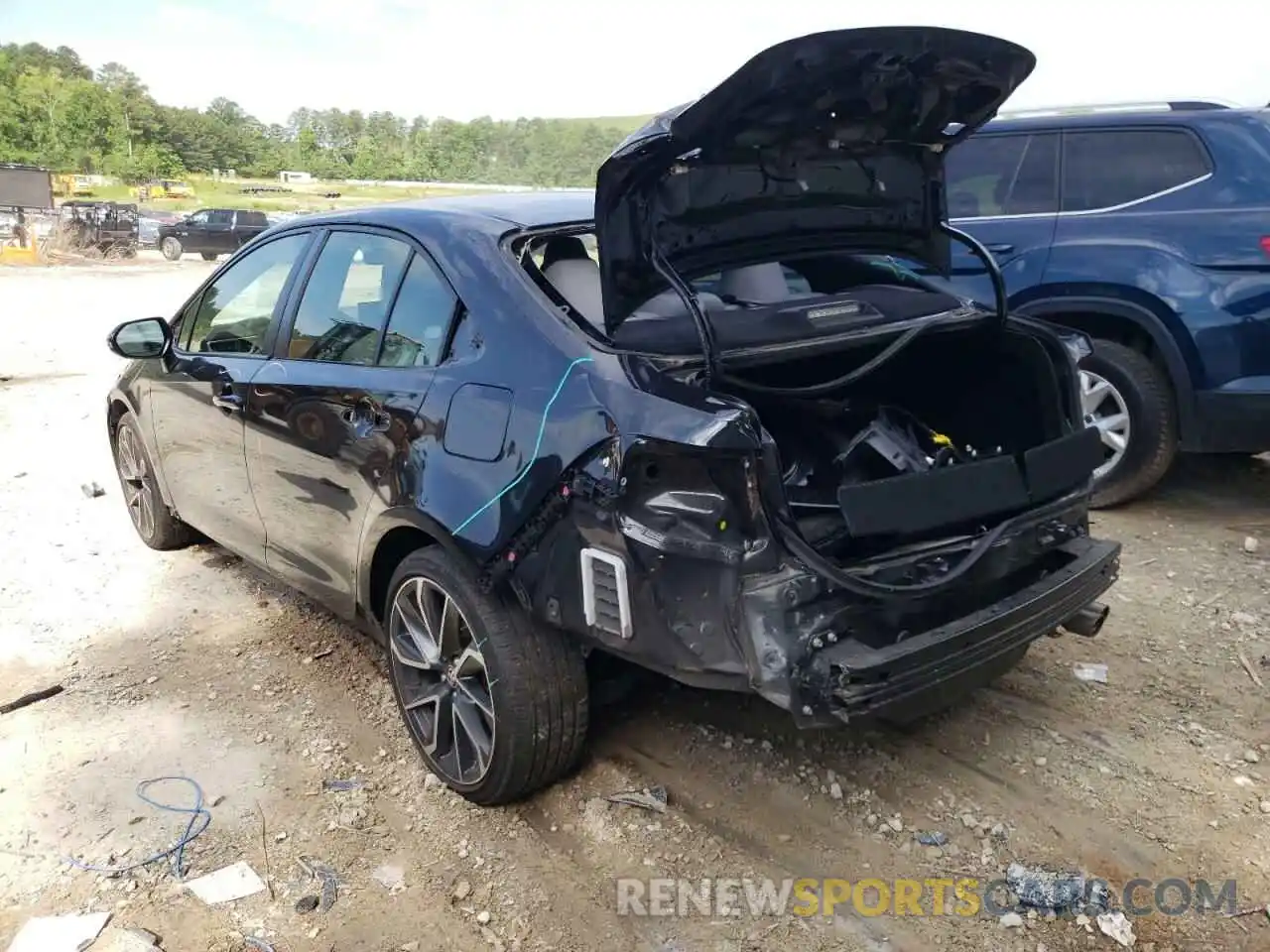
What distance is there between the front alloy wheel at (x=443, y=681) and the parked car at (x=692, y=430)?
12mm

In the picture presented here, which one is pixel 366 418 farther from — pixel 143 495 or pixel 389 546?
pixel 143 495

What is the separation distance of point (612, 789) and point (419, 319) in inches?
60.8

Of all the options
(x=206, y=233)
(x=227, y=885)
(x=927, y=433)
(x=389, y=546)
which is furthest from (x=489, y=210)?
(x=206, y=233)

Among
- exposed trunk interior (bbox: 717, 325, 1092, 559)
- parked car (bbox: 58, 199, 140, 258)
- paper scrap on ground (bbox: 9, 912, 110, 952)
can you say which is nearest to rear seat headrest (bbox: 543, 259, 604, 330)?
exposed trunk interior (bbox: 717, 325, 1092, 559)

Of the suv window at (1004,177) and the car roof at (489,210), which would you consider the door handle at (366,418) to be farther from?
the suv window at (1004,177)

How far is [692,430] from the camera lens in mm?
2176

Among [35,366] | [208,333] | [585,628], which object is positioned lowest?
[35,366]

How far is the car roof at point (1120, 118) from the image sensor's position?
192 inches

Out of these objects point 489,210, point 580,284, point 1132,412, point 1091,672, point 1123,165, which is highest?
point 1123,165

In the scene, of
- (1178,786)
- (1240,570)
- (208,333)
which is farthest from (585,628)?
(1240,570)

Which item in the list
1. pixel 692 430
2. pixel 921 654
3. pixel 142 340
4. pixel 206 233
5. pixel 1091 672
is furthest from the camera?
pixel 206 233

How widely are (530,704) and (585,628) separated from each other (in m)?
0.37

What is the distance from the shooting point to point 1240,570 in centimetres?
441

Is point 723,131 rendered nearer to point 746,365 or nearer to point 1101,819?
point 746,365
